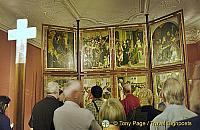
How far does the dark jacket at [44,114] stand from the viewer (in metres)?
1.14

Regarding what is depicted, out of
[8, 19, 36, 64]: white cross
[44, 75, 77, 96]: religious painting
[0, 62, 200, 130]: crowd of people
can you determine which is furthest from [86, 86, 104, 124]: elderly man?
[8, 19, 36, 64]: white cross

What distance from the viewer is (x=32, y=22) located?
1.27 meters

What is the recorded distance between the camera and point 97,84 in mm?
1259

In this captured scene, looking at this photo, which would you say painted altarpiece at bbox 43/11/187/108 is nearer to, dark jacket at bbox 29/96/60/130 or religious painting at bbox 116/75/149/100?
religious painting at bbox 116/75/149/100

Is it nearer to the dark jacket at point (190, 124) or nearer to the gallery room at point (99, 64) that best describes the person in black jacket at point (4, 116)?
the gallery room at point (99, 64)

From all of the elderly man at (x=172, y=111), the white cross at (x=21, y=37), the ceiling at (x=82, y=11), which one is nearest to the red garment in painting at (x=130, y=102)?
the elderly man at (x=172, y=111)

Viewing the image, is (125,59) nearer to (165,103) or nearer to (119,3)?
(119,3)

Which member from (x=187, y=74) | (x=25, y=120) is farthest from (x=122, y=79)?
(x=25, y=120)

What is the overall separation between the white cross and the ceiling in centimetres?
3

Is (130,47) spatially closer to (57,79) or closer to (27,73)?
(57,79)

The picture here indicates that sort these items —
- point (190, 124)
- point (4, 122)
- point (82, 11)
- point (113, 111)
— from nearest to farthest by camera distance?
point (190, 124), point (113, 111), point (4, 122), point (82, 11)

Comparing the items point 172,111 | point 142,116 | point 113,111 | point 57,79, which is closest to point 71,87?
point 57,79

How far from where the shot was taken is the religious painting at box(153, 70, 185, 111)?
1058mm

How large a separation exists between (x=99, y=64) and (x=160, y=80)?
0.32 meters
